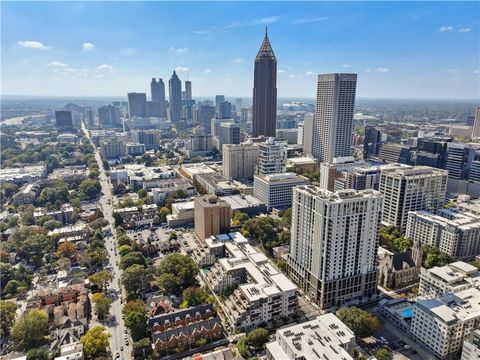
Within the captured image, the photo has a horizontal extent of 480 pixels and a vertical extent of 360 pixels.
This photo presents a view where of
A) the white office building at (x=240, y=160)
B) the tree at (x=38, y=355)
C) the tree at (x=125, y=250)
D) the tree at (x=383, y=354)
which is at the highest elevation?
the white office building at (x=240, y=160)

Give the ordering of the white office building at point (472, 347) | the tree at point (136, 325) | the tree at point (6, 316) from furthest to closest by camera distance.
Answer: the tree at point (6, 316) < the tree at point (136, 325) < the white office building at point (472, 347)

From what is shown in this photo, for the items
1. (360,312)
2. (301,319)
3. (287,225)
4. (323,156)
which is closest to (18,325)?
(301,319)

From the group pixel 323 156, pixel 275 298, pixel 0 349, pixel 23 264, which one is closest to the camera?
pixel 0 349

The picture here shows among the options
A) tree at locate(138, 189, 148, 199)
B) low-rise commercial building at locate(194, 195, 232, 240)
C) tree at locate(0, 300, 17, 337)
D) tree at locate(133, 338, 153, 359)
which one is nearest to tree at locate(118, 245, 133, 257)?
low-rise commercial building at locate(194, 195, 232, 240)

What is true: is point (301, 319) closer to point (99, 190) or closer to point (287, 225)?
point (287, 225)

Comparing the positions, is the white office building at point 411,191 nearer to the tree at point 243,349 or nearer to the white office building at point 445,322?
the white office building at point 445,322

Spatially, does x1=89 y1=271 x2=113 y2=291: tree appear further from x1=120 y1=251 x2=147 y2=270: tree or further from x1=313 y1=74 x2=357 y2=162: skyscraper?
x1=313 y1=74 x2=357 y2=162: skyscraper

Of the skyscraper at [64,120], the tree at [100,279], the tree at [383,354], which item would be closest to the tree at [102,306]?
the tree at [100,279]
